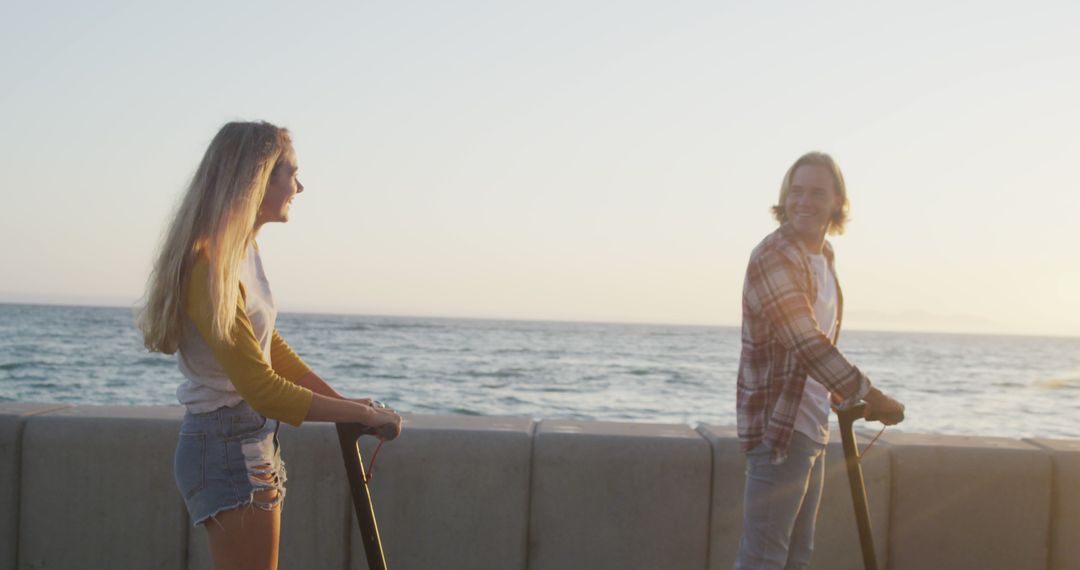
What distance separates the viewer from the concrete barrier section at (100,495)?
12.8 feet

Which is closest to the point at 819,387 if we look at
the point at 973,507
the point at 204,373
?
the point at 973,507

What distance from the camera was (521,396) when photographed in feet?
78.5

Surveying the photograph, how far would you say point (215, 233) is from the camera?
2182 mm

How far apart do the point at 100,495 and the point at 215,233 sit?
225 centimetres

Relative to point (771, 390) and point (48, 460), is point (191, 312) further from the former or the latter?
point (48, 460)

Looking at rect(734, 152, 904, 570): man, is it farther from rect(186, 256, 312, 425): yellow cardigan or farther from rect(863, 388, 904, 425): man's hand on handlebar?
rect(186, 256, 312, 425): yellow cardigan

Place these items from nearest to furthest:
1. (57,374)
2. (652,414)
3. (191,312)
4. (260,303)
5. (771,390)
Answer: (191,312) → (260,303) → (771,390) → (652,414) → (57,374)

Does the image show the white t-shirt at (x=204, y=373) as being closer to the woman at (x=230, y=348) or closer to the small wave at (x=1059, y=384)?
the woman at (x=230, y=348)

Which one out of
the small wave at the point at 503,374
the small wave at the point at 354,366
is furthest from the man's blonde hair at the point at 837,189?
the small wave at the point at 354,366

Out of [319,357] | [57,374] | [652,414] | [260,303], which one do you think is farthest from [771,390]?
[319,357]

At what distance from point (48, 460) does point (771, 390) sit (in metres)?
2.87

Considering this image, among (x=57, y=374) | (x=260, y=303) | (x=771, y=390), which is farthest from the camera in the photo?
(x=57, y=374)

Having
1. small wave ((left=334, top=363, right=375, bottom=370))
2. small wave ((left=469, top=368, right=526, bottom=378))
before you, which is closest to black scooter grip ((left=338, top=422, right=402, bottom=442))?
small wave ((left=469, top=368, right=526, bottom=378))

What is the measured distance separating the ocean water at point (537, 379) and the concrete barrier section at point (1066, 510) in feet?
31.6
